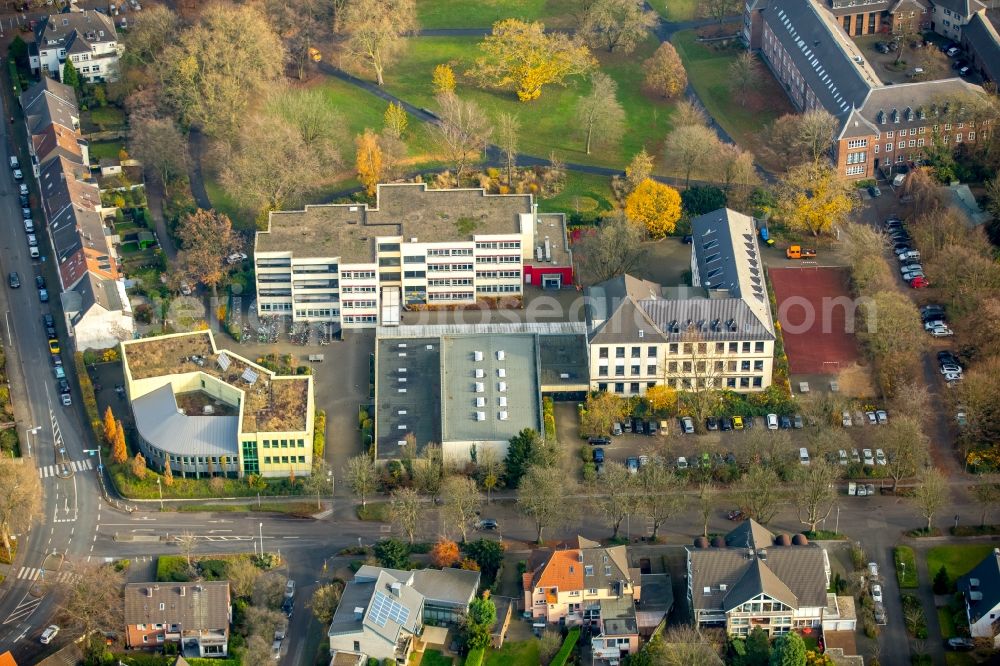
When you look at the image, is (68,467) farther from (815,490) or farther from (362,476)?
(815,490)

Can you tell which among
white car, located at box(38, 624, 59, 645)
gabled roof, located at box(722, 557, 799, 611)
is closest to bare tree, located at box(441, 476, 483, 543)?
gabled roof, located at box(722, 557, 799, 611)

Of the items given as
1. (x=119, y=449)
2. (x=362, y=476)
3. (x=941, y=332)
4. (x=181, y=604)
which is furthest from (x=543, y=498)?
(x=941, y=332)

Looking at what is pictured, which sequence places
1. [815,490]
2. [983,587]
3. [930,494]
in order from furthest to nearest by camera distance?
[815,490] < [930,494] < [983,587]

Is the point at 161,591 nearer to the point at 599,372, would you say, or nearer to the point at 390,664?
the point at 390,664

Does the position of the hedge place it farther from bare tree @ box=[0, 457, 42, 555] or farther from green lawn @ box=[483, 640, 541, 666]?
bare tree @ box=[0, 457, 42, 555]

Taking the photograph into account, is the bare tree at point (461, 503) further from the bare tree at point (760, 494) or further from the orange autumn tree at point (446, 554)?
the bare tree at point (760, 494)
